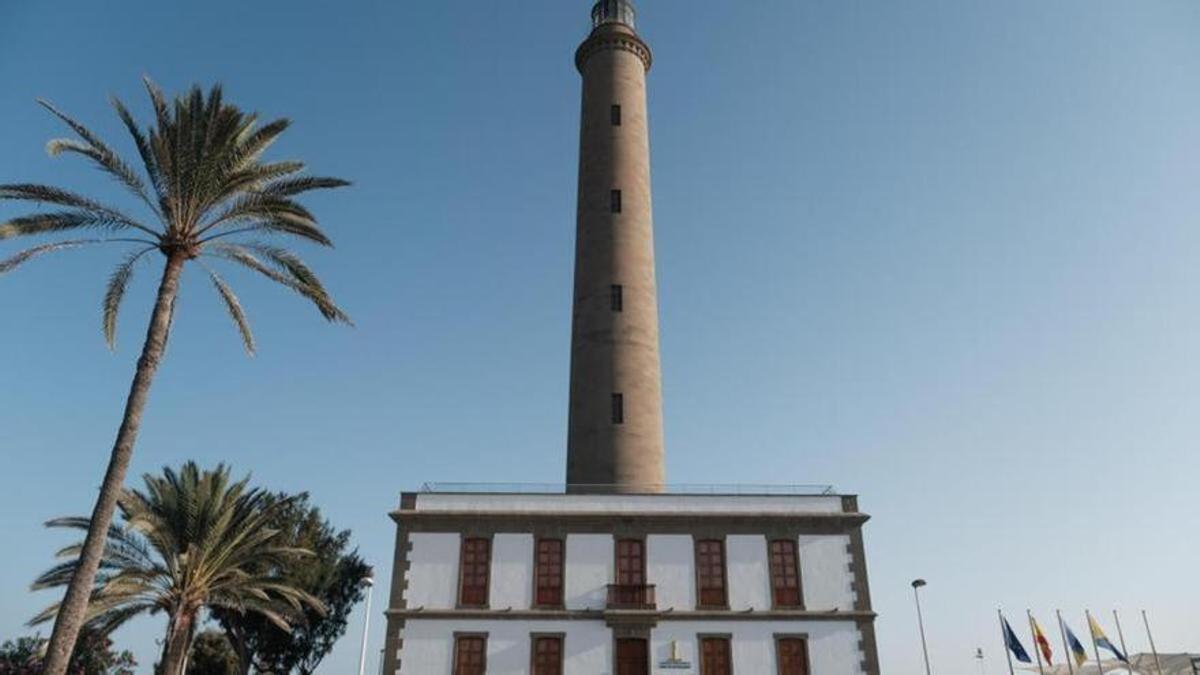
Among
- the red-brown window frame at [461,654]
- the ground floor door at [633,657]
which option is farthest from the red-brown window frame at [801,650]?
the red-brown window frame at [461,654]

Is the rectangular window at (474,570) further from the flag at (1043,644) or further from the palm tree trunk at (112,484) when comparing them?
the flag at (1043,644)

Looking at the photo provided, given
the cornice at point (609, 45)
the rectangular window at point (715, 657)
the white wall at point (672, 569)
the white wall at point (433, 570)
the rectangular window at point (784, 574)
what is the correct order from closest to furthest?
the rectangular window at point (715, 657) < the white wall at point (433, 570) < the white wall at point (672, 569) < the rectangular window at point (784, 574) < the cornice at point (609, 45)

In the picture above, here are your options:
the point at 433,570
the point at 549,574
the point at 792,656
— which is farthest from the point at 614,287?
the point at 792,656

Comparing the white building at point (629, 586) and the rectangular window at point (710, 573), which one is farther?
the rectangular window at point (710, 573)

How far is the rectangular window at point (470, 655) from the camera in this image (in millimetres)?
24125

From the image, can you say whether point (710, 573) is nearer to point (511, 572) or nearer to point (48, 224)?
point (511, 572)

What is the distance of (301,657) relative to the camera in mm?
35375

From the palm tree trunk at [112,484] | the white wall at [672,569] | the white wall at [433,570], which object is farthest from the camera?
the white wall at [672,569]

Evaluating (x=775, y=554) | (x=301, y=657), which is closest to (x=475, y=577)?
(x=775, y=554)

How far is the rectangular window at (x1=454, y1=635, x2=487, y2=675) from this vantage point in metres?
24.1

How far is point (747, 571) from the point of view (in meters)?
25.8

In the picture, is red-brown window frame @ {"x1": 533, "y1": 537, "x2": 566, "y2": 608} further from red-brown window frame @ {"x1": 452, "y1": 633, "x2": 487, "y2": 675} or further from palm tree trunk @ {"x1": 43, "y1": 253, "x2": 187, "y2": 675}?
palm tree trunk @ {"x1": 43, "y1": 253, "x2": 187, "y2": 675}

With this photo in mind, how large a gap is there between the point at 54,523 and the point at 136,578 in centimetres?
332

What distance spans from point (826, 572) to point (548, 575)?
29.5ft
